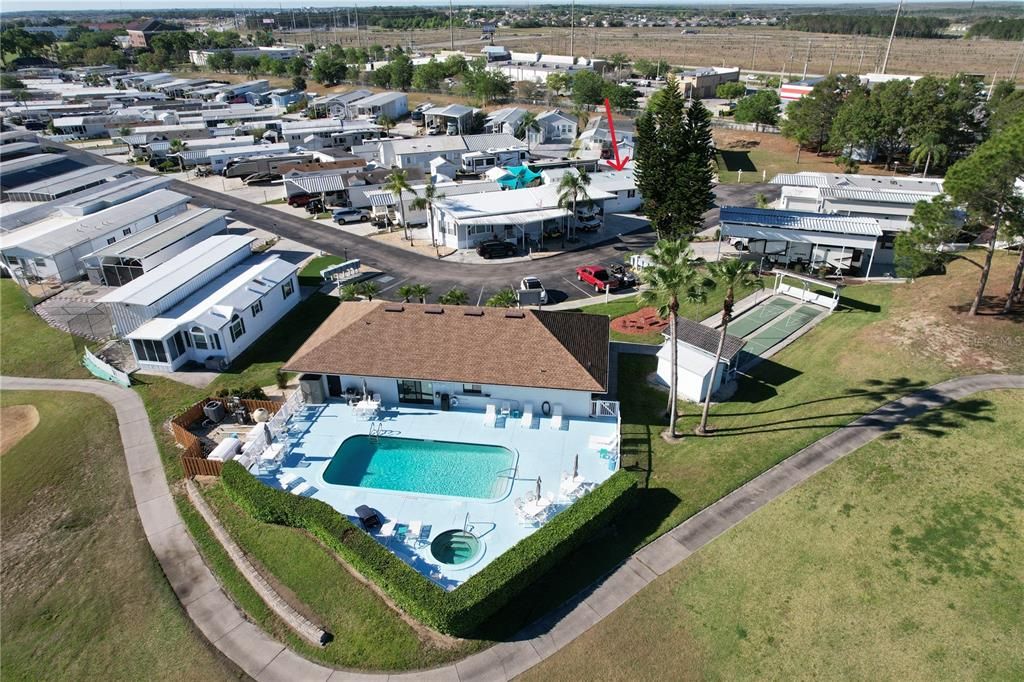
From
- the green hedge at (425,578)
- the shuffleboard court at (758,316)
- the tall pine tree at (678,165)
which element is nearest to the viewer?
the green hedge at (425,578)

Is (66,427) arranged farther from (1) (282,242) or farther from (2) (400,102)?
(2) (400,102)

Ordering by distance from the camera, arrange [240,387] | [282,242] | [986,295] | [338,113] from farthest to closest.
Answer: [338,113], [282,242], [986,295], [240,387]

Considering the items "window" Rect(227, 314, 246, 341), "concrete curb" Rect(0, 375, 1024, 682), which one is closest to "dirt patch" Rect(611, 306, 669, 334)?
"concrete curb" Rect(0, 375, 1024, 682)

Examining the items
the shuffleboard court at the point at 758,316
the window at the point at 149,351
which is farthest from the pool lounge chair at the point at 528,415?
the window at the point at 149,351

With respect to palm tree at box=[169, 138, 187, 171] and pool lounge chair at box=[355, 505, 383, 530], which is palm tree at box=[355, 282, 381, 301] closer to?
pool lounge chair at box=[355, 505, 383, 530]

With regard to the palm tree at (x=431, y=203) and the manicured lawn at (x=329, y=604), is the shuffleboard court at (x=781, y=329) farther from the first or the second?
the palm tree at (x=431, y=203)

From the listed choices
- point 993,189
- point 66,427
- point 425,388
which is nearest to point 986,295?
point 993,189

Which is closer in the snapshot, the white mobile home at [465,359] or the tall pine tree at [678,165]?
the white mobile home at [465,359]
